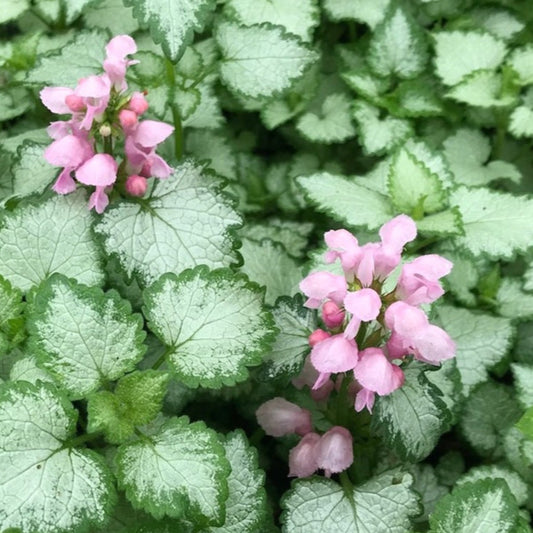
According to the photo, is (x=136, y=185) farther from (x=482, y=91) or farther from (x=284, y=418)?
(x=482, y=91)

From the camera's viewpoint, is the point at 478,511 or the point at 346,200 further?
the point at 346,200

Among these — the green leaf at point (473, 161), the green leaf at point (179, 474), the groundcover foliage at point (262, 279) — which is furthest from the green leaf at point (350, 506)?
the green leaf at point (473, 161)

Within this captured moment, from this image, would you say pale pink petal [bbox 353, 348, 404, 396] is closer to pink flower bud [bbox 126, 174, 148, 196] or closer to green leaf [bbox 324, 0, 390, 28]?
pink flower bud [bbox 126, 174, 148, 196]

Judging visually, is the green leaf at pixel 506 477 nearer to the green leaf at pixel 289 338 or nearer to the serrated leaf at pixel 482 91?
the green leaf at pixel 289 338

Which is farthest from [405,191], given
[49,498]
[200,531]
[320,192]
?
[49,498]

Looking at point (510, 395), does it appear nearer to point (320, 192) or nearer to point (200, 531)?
point (320, 192)

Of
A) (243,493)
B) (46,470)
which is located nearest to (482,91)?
(243,493)
